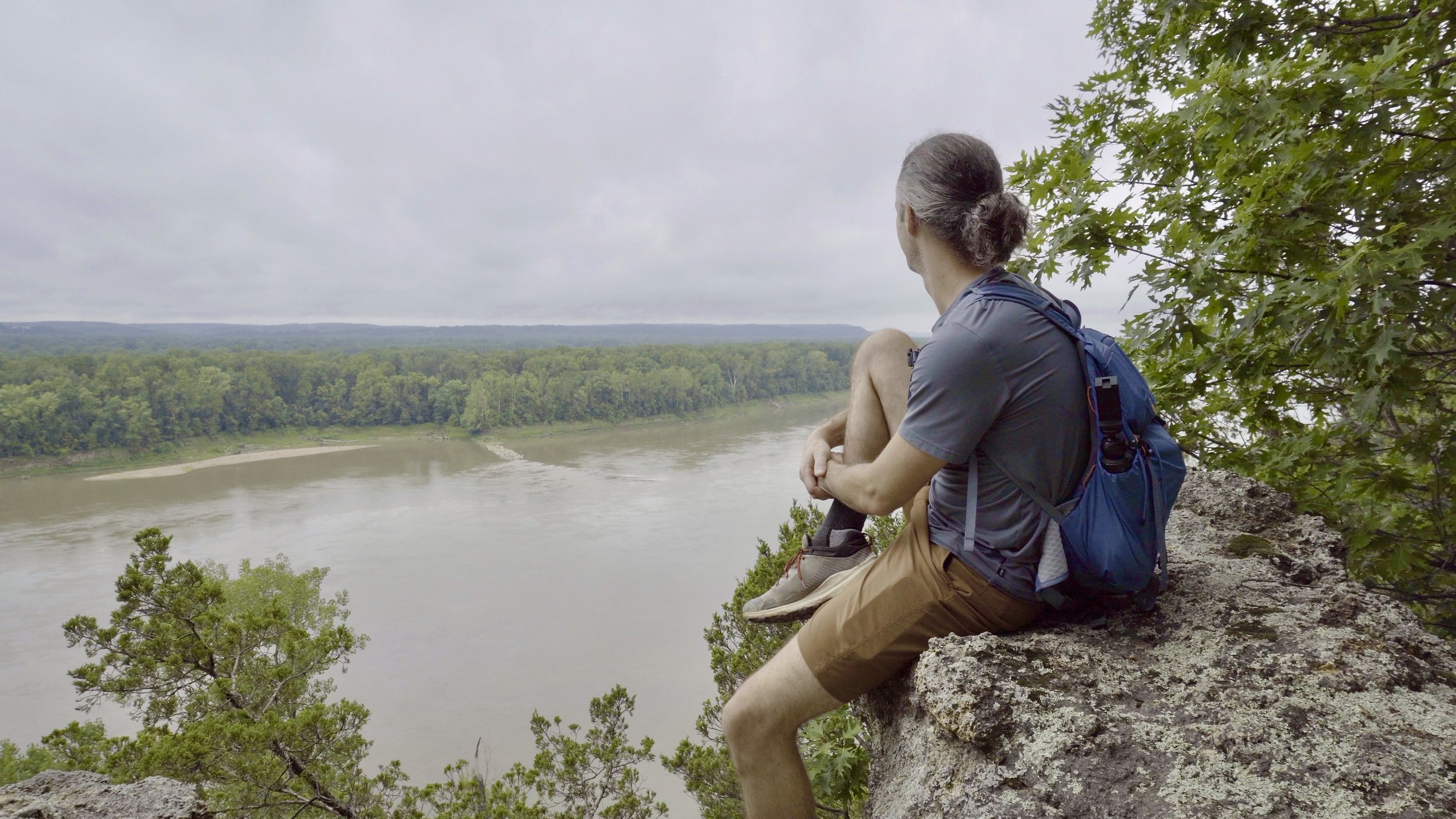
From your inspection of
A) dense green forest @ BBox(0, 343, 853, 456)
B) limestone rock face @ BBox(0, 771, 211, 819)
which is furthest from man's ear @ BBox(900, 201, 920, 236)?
dense green forest @ BBox(0, 343, 853, 456)

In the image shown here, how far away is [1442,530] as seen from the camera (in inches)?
104

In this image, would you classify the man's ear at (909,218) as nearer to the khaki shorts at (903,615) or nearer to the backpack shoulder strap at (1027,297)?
the backpack shoulder strap at (1027,297)

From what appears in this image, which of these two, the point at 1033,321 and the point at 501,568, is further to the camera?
the point at 501,568

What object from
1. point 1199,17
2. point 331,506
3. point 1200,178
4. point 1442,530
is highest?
point 1199,17

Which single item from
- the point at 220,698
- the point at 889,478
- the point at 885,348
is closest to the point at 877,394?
the point at 885,348

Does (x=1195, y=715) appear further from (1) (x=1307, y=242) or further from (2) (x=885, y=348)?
(1) (x=1307, y=242)

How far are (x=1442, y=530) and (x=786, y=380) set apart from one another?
61.6 m

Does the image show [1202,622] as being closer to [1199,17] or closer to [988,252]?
[988,252]

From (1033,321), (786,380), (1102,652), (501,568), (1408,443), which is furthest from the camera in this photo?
(786,380)

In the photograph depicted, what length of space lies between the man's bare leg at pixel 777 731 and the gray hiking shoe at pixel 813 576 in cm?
32

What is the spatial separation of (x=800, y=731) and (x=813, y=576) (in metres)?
3.47

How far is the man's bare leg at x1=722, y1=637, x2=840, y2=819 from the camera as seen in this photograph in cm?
170

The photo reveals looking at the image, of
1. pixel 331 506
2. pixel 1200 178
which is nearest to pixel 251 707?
pixel 1200 178

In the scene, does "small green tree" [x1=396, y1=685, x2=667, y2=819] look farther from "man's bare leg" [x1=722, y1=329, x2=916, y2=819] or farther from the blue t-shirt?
the blue t-shirt
